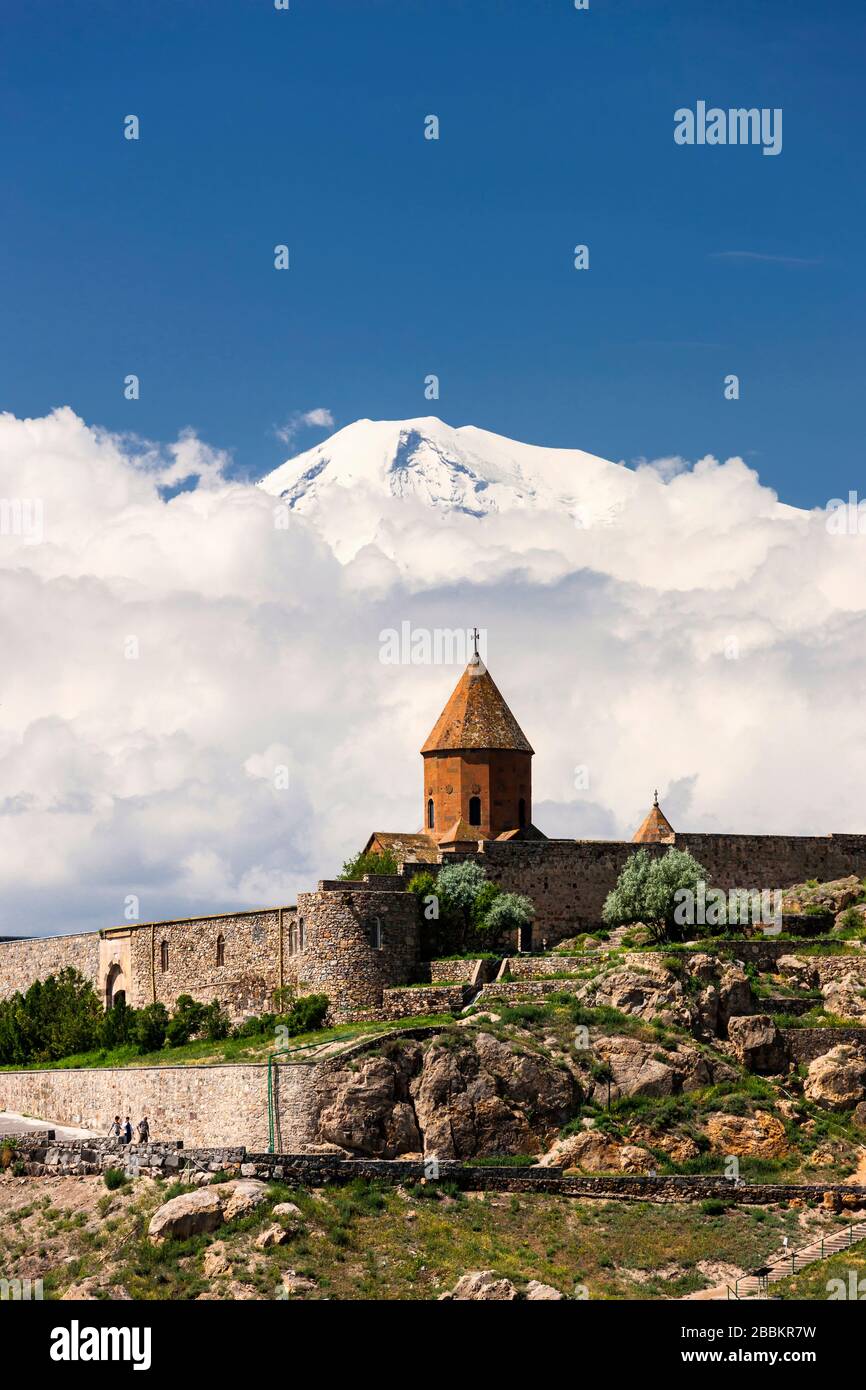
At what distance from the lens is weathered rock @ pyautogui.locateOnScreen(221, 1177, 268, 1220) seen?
35219 millimetres

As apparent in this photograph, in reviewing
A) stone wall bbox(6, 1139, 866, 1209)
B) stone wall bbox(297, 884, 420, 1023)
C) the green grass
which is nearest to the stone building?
stone wall bbox(297, 884, 420, 1023)

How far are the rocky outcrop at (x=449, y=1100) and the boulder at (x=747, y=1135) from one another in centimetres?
316

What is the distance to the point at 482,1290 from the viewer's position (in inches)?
1205

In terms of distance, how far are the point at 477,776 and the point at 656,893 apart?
8.43 m

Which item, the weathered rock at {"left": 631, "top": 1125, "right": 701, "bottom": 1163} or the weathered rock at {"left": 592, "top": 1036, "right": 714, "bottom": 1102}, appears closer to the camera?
the weathered rock at {"left": 631, "top": 1125, "right": 701, "bottom": 1163}

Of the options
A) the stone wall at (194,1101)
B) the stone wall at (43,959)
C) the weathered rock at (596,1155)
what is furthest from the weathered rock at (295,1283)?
the stone wall at (43,959)

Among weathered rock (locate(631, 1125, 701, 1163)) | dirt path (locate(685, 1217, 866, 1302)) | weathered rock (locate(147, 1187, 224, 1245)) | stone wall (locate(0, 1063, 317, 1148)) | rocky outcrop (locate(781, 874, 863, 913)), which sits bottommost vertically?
dirt path (locate(685, 1217, 866, 1302))

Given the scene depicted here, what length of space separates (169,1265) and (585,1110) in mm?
11036

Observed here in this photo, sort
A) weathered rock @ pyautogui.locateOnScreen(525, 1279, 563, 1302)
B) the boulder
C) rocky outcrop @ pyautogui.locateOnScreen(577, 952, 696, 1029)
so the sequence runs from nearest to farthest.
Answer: weathered rock @ pyautogui.locateOnScreen(525, 1279, 563, 1302) → the boulder → rocky outcrop @ pyautogui.locateOnScreen(577, 952, 696, 1029)

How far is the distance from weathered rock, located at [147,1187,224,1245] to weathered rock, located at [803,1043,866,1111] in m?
14.6

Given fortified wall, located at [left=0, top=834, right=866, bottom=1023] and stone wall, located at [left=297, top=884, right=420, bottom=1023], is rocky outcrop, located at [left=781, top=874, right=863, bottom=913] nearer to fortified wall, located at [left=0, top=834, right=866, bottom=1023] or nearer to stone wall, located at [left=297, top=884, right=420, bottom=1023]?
fortified wall, located at [left=0, top=834, right=866, bottom=1023]

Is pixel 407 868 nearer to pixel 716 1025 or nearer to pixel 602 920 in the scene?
pixel 602 920

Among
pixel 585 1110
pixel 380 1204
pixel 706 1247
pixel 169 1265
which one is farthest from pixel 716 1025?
pixel 169 1265
